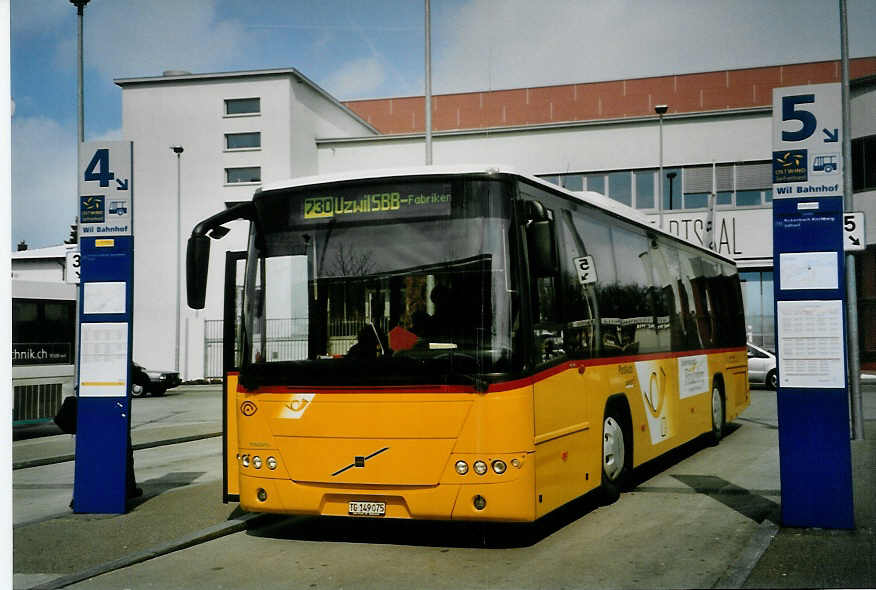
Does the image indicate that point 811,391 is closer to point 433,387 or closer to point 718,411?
point 433,387

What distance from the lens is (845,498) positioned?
798cm

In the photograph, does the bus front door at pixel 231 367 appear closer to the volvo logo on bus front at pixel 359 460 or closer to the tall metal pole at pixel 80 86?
the volvo logo on bus front at pixel 359 460

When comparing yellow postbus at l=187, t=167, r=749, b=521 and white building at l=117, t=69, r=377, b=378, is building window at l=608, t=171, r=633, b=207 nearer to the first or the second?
white building at l=117, t=69, r=377, b=378

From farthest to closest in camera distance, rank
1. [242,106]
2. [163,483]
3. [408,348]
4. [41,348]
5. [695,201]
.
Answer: [242,106] < [695,201] < [41,348] < [163,483] < [408,348]

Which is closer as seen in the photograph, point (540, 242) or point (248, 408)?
point (540, 242)

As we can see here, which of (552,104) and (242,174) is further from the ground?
(552,104)

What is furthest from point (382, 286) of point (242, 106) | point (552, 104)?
point (552, 104)

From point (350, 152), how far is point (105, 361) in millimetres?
31449

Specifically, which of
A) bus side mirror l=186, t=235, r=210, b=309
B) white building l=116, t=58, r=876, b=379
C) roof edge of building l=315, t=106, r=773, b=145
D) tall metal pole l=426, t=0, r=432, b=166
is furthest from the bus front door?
roof edge of building l=315, t=106, r=773, b=145

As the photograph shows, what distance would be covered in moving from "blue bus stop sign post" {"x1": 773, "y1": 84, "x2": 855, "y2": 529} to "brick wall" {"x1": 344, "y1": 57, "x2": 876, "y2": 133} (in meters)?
22.5

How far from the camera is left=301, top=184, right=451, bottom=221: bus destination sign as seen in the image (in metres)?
7.87

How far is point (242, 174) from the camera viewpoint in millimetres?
41156

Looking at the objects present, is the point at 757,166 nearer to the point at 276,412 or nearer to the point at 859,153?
the point at 859,153

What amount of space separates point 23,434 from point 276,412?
13294 mm
